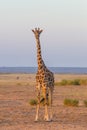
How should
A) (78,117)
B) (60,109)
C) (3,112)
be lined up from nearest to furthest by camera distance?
(78,117), (3,112), (60,109)

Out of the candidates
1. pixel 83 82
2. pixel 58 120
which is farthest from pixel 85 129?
pixel 83 82

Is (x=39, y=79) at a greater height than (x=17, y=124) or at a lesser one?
greater

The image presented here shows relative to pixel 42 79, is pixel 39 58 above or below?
above

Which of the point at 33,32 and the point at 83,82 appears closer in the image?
the point at 33,32

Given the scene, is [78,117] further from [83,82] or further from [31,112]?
[83,82]

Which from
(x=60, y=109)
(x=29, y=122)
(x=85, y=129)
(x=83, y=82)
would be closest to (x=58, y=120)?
(x=29, y=122)

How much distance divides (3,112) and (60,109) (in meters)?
2.98

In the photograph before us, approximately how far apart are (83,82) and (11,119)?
3492 centimetres

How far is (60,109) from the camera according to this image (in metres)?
26.5

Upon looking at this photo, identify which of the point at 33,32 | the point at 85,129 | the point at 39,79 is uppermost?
the point at 33,32

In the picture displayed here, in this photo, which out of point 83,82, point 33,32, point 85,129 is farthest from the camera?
point 83,82

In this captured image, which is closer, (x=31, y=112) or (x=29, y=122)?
(x=29, y=122)

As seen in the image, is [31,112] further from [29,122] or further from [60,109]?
[29,122]

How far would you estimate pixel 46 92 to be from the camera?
21.1 metres
